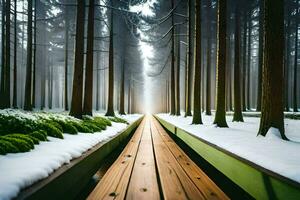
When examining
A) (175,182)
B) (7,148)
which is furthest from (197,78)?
(7,148)

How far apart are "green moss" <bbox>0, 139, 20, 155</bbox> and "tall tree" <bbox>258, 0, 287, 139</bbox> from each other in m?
5.63

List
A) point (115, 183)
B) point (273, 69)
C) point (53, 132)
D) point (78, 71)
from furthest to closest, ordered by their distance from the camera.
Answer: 1. point (78, 71)
2. point (273, 69)
3. point (53, 132)
4. point (115, 183)

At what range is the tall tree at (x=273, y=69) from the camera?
23.7 feet

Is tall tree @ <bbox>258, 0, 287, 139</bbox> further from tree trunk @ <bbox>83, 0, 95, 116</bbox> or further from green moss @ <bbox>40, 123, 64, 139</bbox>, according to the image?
tree trunk @ <bbox>83, 0, 95, 116</bbox>

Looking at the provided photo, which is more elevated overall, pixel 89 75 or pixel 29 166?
pixel 89 75

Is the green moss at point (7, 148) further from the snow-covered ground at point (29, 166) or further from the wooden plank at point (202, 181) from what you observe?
the wooden plank at point (202, 181)

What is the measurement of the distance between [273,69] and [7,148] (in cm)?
591

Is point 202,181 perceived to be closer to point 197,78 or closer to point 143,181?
point 143,181

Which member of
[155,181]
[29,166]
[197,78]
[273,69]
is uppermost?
[197,78]

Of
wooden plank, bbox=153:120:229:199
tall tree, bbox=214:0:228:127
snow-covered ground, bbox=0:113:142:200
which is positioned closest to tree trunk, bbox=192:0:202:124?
tall tree, bbox=214:0:228:127

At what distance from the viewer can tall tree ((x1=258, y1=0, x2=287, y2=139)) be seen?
7211mm

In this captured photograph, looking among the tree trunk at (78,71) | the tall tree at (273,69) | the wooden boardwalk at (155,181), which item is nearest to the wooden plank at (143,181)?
the wooden boardwalk at (155,181)

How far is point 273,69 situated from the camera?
23.7ft

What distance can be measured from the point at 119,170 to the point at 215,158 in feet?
5.30
